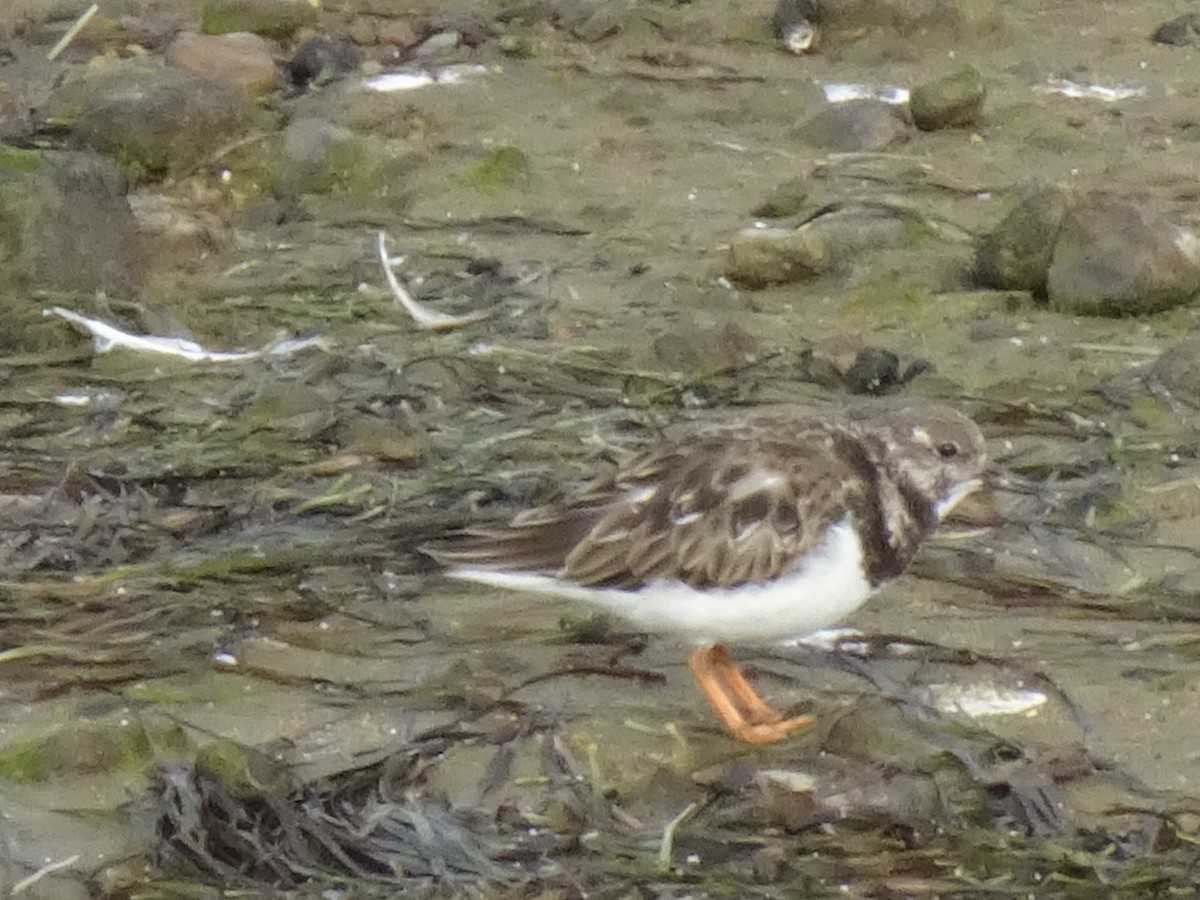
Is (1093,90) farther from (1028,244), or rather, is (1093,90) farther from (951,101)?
(1028,244)

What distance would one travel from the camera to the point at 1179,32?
6441 millimetres

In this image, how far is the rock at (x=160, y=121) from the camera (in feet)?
18.5

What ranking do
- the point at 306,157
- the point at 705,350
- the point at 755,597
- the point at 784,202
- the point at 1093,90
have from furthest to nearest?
the point at 1093,90 < the point at 306,157 < the point at 784,202 < the point at 705,350 < the point at 755,597

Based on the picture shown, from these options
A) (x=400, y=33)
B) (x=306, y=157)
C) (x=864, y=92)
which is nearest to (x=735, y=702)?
(x=306, y=157)

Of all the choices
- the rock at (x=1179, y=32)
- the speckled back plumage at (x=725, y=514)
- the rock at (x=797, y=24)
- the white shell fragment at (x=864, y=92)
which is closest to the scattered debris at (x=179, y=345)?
the speckled back plumage at (x=725, y=514)

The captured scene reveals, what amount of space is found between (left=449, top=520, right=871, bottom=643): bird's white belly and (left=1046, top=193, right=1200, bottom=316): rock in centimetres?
180

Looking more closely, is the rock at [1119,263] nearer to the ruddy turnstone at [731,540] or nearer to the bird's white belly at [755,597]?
the ruddy turnstone at [731,540]

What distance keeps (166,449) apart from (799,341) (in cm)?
142

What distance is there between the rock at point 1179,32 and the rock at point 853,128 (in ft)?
3.44

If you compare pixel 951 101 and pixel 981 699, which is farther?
pixel 951 101

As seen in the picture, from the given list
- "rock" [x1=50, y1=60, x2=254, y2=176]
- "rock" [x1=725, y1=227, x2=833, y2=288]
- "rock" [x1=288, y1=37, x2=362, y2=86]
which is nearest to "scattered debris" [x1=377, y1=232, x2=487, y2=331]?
"rock" [x1=725, y1=227, x2=833, y2=288]

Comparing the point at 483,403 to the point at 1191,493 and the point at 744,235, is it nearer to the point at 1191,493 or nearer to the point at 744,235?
the point at 744,235

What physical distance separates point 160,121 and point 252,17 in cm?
112

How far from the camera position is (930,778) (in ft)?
10.1
